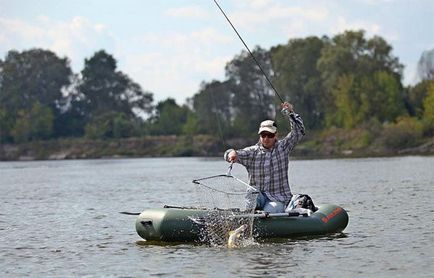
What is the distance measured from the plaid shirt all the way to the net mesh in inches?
14.1

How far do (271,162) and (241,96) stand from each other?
105445mm

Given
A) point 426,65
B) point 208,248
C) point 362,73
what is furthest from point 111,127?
point 208,248

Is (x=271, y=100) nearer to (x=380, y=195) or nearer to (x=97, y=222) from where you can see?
(x=380, y=195)

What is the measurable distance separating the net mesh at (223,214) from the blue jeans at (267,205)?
310 millimetres

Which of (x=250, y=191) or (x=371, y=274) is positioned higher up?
(x=250, y=191)

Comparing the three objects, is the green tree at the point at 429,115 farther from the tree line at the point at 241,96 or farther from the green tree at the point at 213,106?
the green tree at the point at 213,106

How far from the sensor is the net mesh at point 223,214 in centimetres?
1678

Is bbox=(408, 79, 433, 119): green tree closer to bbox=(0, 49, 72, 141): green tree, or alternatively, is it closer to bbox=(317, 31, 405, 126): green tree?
bbox=(317, 31, 405, 126): green tree

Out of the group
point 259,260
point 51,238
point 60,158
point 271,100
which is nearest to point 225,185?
point 259,260

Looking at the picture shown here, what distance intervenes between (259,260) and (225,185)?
3.10m

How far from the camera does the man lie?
17.2 metres

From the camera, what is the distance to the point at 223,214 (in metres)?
16.8

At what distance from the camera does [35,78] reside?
15462cm

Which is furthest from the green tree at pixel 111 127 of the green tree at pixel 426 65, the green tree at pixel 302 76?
the green tree at pixel 426 65
